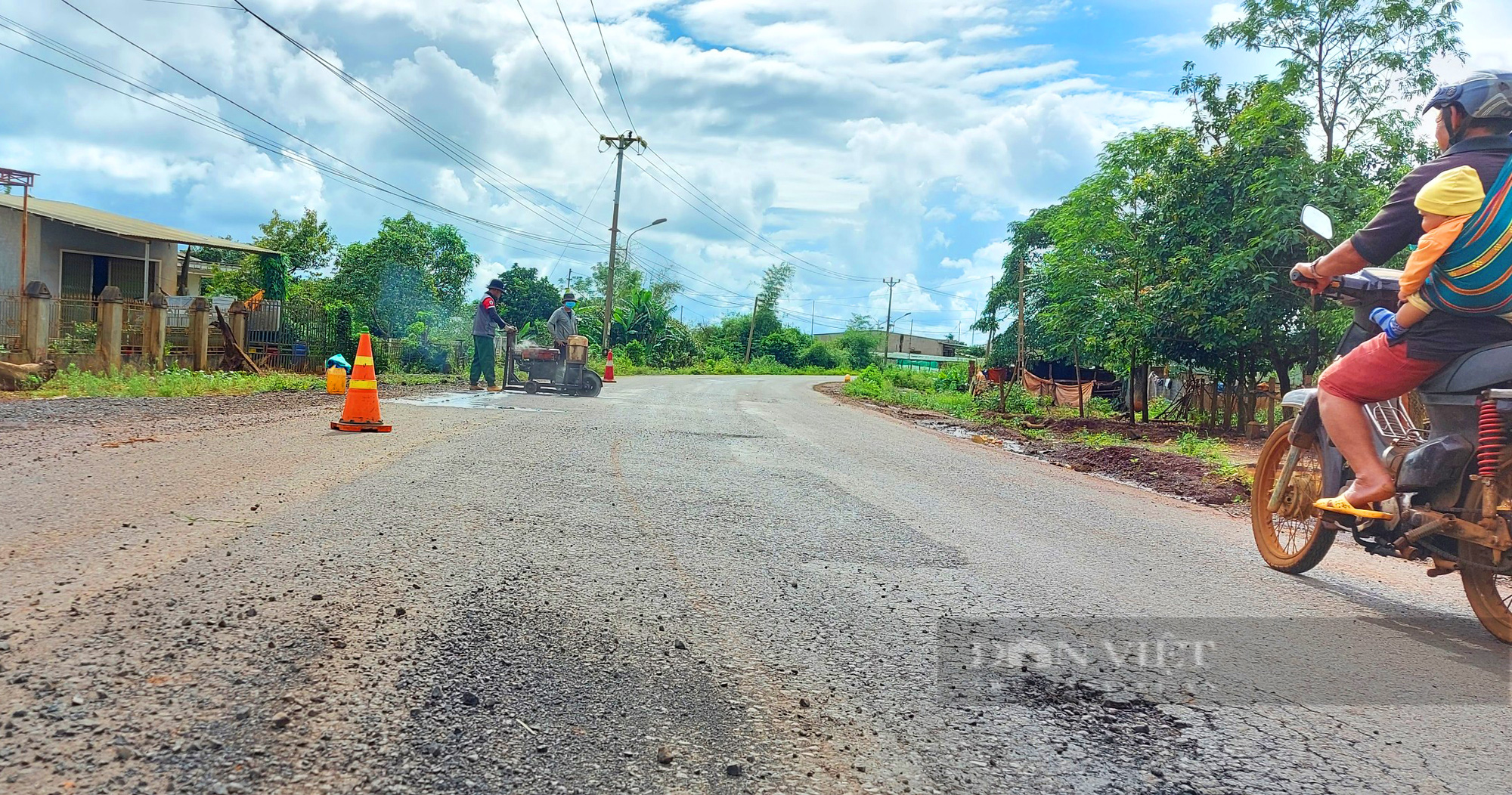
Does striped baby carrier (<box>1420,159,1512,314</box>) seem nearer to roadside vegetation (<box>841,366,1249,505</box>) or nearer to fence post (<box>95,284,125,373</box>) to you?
roadside vegetation (<box>841,366,1249,505</box>)

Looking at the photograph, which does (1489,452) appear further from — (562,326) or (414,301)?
(414,301)

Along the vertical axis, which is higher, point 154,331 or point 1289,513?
point 154,331

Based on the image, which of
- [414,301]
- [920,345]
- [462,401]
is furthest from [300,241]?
[920,345]

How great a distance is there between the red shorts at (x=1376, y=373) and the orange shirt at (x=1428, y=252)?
0.29 meters

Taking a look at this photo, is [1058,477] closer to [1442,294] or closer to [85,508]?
[1442,294]

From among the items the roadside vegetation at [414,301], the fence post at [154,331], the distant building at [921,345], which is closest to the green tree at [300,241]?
the roadside vegetation at [414,301]

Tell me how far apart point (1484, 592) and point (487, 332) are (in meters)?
14.6

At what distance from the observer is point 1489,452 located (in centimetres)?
374

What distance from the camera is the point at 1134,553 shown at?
18.3 ft

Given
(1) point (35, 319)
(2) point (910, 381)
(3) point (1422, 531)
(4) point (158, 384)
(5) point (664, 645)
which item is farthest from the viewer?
(2) point (910, 381)

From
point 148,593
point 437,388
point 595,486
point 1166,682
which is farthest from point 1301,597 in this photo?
point 437,388

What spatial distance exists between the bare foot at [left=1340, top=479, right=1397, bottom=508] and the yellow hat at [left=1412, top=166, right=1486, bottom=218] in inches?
47.0

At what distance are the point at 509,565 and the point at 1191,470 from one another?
337 inches

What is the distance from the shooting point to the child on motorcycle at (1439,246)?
3.84 m
